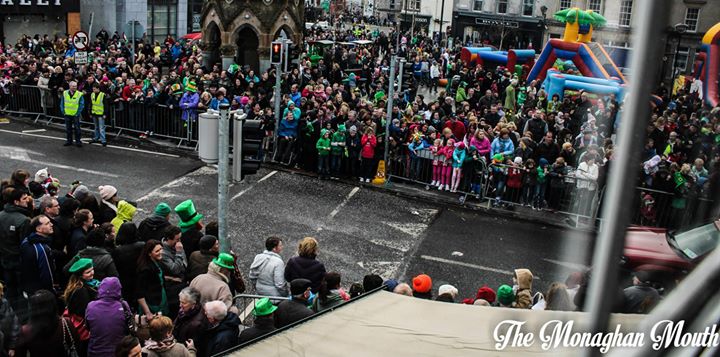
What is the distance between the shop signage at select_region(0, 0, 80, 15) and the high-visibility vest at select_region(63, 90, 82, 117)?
53.9ft

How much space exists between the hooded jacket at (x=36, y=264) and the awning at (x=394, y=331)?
3838mm

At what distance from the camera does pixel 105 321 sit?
5883 millimetres

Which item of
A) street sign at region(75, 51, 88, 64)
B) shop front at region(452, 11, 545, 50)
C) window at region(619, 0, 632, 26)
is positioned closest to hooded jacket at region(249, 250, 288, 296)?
window at region(619, 0, 632, 26)

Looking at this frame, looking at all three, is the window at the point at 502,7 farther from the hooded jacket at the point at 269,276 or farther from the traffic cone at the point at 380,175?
the hooded jacket at the point at 269,276

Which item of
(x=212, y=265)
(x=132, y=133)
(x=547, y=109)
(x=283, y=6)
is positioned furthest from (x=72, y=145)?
(x=547, y=109)

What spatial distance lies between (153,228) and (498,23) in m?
45.7

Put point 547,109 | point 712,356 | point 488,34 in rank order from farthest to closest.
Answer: point 488,34, point 547,109, point 712,356

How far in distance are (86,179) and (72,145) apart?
2.93m

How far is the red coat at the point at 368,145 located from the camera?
14828 mm

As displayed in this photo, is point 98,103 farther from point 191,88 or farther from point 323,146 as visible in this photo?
point 323,146

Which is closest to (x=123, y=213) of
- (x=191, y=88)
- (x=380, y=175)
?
(x=380, y=175)

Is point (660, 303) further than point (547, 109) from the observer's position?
No

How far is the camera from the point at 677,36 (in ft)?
3.55

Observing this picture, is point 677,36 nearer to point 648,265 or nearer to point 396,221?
point 648,265
